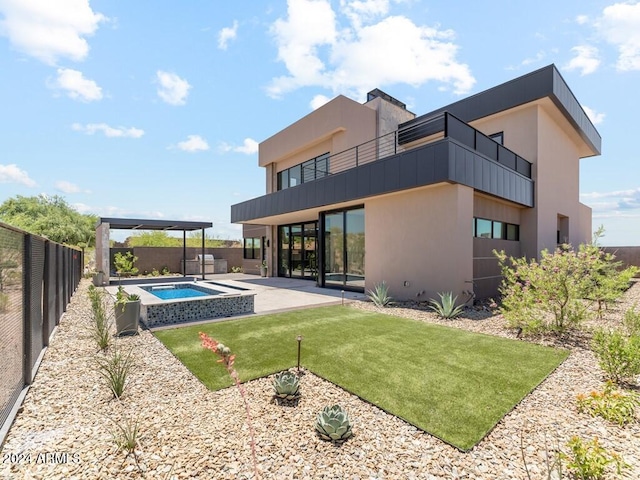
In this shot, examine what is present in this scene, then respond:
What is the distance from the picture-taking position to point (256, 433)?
118 inches

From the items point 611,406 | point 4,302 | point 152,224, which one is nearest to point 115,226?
point 152,224

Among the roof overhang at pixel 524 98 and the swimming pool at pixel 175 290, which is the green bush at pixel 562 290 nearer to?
the roof overhang at pixel 524 98

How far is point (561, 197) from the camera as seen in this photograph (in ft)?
48.7

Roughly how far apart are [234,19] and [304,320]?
9.20 metres

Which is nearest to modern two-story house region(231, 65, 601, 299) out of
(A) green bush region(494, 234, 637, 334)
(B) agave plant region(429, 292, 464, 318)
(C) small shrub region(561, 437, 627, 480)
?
(B) agave plant region(429, 292, 464, 318)

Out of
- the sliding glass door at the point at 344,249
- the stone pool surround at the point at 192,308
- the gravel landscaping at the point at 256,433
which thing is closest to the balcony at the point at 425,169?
the sliding glass door at the point at 344,249

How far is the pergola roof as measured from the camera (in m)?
16.2

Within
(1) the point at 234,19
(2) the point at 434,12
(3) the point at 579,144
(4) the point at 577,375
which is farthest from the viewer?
(3) the point at 579,144

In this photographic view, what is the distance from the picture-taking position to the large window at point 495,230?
402 inches

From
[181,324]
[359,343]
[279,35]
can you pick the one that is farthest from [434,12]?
[181,324]

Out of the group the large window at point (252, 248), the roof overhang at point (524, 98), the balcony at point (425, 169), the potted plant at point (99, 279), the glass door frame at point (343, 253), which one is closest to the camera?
the balcony at point (425, 169)

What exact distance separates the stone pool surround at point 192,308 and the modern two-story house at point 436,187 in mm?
5242

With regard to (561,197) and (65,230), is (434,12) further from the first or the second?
(65,230)

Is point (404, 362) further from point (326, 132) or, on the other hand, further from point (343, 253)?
point (326, 132)
